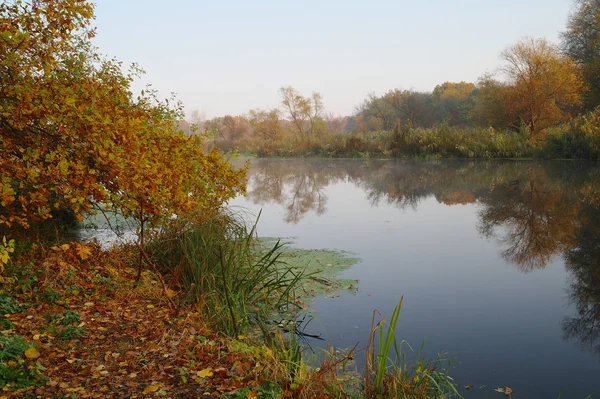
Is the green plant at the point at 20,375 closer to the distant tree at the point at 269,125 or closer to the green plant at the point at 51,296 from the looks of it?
the green plant at the point at 51,296

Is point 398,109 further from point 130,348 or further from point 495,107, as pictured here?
point 130,348

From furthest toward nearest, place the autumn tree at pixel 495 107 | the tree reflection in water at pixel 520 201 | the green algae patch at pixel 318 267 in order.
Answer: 1. the autumn tree at pixel 495 107
2. the tree reflection in water at pixel 520 201
3. the green algae patch at pixel 318 267

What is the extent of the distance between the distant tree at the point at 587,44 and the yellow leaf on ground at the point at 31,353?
35.7 meters

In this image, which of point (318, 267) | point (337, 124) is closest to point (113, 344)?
point (318, 267)

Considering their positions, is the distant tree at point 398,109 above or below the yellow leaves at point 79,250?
above

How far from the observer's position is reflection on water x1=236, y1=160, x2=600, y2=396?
731cm

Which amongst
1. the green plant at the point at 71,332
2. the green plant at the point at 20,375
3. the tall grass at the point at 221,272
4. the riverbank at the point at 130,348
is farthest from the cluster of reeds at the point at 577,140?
the green plant at the point at 20,375

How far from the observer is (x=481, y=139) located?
32844 mm

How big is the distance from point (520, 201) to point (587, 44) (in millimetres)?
27652

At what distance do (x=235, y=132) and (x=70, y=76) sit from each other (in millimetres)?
63537

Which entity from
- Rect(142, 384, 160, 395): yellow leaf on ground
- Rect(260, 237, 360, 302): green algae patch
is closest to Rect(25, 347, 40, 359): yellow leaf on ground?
Rect(142, 384, 160, 395): yellow leaf on ground

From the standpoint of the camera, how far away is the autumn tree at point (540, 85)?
3241 cm

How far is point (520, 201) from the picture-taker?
14422 mm

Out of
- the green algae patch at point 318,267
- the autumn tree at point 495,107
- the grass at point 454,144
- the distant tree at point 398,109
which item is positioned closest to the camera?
the green algae patch at point 318,267
